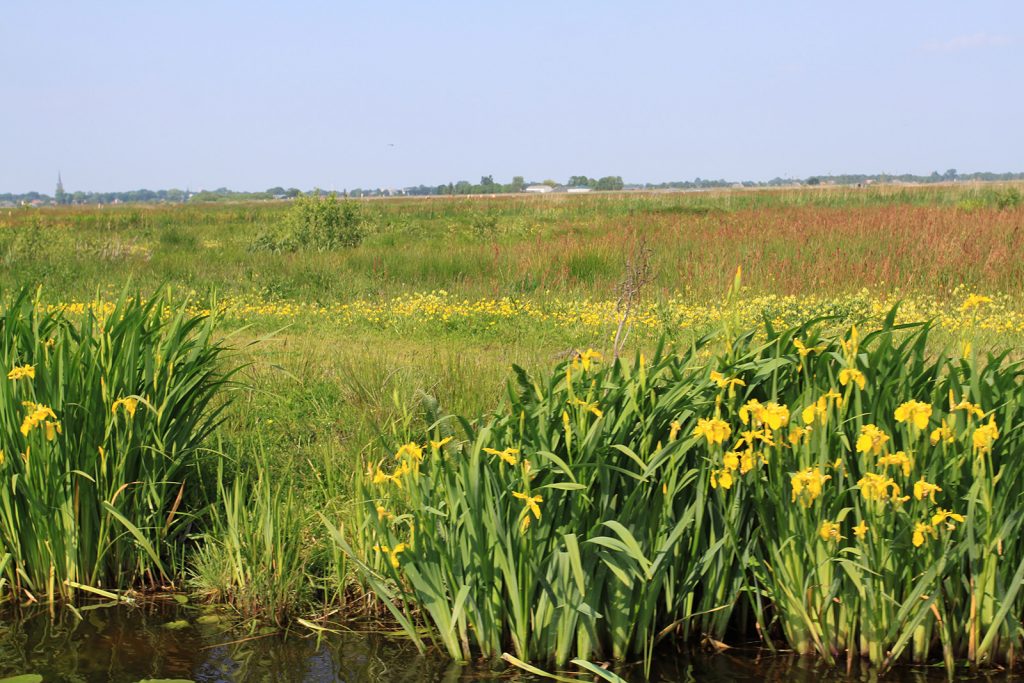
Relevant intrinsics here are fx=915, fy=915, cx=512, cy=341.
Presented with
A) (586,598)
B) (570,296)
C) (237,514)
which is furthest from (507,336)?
(586,598)

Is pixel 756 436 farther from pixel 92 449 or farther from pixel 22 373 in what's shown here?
pixel 22 373

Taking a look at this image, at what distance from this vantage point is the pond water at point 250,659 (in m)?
3.06

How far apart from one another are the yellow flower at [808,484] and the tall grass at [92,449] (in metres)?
2.31

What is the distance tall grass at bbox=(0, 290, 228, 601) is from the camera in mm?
3504

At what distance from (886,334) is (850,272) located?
8917 mm

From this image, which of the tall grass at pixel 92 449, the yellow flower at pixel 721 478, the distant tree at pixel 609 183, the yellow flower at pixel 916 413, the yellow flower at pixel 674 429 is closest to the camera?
the yellow flower at pixel 916 413

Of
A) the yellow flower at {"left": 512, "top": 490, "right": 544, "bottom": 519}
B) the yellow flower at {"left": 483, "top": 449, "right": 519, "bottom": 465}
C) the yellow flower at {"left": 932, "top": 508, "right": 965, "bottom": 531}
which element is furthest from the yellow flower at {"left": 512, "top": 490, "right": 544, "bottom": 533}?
the yellow flower at {"left": 932, "top": 508, "right": 965, "bottom": 531}

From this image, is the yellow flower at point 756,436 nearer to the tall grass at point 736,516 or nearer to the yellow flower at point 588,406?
the tall grass at point 736,516

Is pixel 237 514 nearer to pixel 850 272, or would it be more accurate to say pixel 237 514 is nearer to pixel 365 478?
pixel 365 478

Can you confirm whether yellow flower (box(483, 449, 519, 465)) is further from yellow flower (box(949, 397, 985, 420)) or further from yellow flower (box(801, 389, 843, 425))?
yellow flower (box(949, 397, 985, 420))

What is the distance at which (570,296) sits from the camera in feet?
33.7

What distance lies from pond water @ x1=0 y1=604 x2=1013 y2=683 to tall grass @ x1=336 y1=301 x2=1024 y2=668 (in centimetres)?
9

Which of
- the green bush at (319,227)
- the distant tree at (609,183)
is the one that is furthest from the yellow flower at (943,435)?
the distant tree at (609,183)

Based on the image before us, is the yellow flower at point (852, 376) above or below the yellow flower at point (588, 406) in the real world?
above
